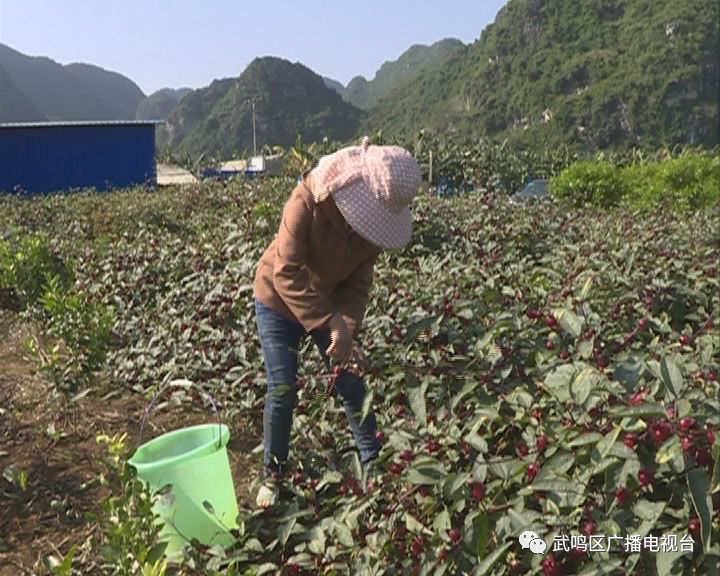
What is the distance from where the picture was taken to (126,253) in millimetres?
4918

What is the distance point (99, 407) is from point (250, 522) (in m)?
1.37

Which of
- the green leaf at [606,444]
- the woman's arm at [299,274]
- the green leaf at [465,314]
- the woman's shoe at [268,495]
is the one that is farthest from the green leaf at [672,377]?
the woman's shoe at [268,495]

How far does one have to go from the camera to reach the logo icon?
1.47m

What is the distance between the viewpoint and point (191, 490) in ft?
7.04

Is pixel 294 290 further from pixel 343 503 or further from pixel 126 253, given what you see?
pixel 126 253

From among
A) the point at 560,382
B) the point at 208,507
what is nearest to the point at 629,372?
the point at 560,382

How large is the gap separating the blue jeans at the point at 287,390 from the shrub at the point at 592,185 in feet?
28.6

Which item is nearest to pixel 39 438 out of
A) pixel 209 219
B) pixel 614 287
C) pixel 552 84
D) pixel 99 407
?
pixel 99 407

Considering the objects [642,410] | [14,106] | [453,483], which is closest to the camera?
[642,410]

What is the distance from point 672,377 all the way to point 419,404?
60cm

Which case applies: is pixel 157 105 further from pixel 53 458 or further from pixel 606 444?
pixel 606 444

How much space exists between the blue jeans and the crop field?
0.10 meters

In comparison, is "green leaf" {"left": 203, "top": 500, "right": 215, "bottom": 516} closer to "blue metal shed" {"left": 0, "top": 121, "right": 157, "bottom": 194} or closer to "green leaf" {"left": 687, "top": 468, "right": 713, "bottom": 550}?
"green leaf" {"left": 687, "top": 468, "right": 713, "bottom": 550}

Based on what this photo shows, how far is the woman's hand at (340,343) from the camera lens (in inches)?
83.3
